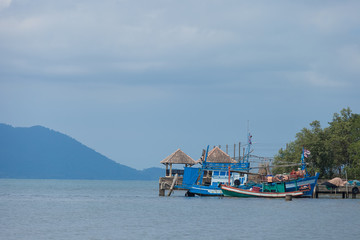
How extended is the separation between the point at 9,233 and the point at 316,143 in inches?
2467

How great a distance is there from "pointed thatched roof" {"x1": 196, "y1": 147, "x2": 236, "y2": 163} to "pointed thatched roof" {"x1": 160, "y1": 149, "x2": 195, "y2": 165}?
191 centimetres

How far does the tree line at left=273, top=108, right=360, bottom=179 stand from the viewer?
305ft

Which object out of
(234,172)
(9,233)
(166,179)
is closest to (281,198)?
(234,172)

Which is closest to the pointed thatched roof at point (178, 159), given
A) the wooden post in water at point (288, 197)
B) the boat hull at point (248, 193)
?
the boat hull at point (248, 193)

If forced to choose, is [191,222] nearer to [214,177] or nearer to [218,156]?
[214,177]

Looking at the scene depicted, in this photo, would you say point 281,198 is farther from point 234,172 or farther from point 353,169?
point 353,169

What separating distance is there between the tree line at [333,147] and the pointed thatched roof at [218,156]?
7454mm

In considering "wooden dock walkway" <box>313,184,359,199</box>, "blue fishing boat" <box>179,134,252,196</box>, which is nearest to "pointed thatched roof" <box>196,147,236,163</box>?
"blue fishing boat" <box>179,134,252,196</box>

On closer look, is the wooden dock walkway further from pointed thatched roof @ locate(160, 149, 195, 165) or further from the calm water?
pointed thatched roof @ locate(160, 149, 195, 165)

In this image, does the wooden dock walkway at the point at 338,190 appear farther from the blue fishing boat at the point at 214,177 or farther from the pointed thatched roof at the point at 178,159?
the pointed thatched roof at the point at 178,159

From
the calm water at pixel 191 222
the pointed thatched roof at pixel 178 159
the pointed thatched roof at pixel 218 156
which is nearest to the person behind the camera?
the calm water at pixel 191 222

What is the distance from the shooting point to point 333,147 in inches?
3883

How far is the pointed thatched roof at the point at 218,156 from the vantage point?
91.8 metres

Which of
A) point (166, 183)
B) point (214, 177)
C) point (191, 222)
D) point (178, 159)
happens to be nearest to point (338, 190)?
point (214, 177)
